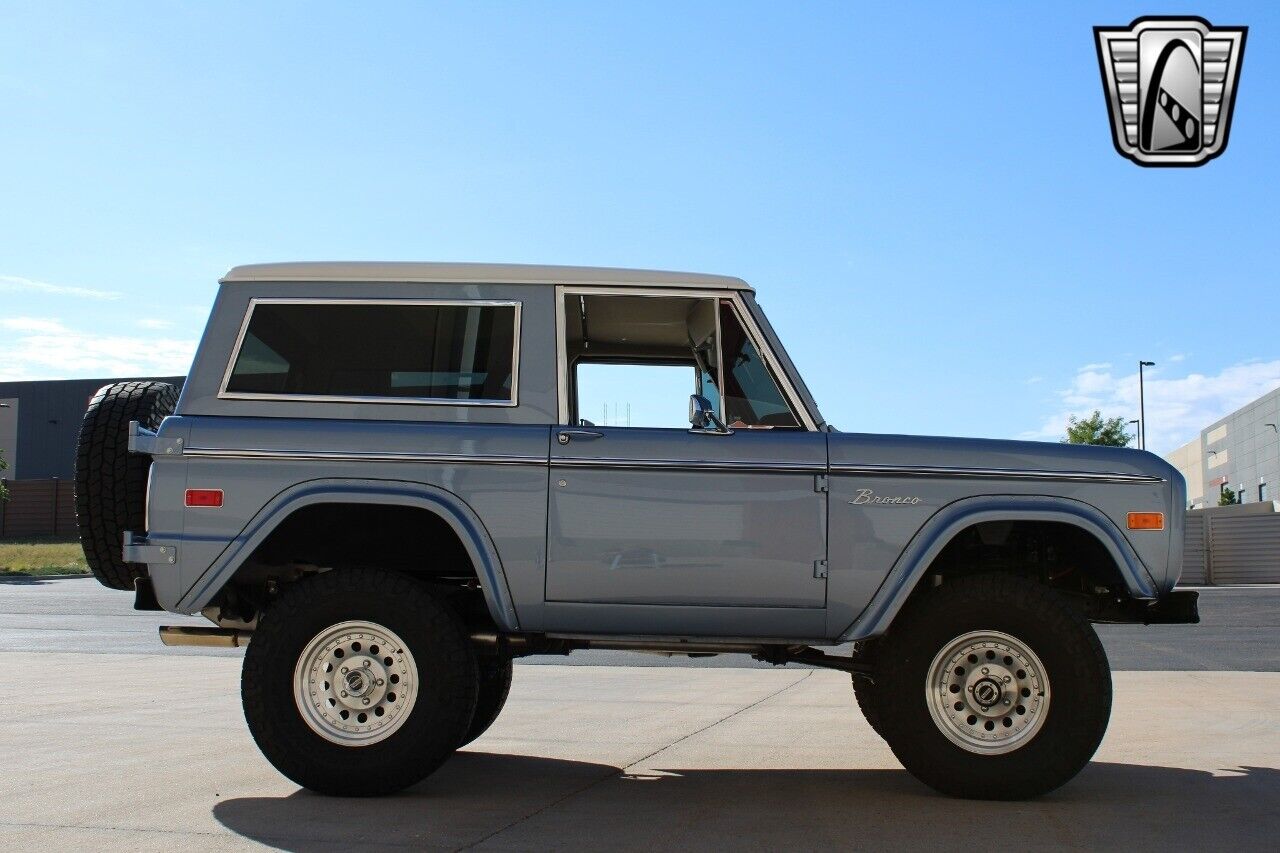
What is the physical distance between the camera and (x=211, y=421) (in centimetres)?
563

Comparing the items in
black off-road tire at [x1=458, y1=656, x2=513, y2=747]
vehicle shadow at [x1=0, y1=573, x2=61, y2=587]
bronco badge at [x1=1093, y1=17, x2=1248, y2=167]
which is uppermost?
bronco badge at [x1=1093, y1=17, x2=1248, y2=167]

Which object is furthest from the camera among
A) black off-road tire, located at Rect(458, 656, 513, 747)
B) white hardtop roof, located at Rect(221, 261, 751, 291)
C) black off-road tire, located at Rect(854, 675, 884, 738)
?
black off-road tire, located at Rect(458, 656, 513, 747)

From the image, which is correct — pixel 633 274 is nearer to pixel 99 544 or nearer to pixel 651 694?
pixel 99 544

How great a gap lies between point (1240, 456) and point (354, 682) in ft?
259

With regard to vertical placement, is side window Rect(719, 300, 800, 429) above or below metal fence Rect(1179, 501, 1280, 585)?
above

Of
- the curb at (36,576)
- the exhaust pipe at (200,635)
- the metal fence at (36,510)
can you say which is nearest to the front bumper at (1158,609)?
the exhaust pipe at (200,635)

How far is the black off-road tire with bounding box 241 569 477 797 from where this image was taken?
5426mm

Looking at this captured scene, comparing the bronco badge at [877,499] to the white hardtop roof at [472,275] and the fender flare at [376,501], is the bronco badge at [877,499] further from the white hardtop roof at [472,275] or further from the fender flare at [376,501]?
the fender flare at [376,501]

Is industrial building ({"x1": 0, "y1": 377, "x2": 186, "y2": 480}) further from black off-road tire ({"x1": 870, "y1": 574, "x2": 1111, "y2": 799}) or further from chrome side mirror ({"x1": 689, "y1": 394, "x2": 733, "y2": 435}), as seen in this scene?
black off-road tire ({"x1": 870, "y1": 574, "x2": 1111, "y2": 799})

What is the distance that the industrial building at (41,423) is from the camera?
60406 mm

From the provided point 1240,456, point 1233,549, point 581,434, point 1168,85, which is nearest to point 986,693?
point 581,434

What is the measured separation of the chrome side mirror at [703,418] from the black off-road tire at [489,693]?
→ 1.85 metres

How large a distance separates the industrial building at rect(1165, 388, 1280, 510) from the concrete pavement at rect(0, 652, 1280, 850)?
58939mm

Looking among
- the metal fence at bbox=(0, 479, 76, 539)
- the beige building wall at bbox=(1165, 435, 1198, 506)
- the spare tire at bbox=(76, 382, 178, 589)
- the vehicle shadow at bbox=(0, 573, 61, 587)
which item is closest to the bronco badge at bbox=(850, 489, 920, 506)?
the spare tire at bbox=(76, 382, 178, 589)
